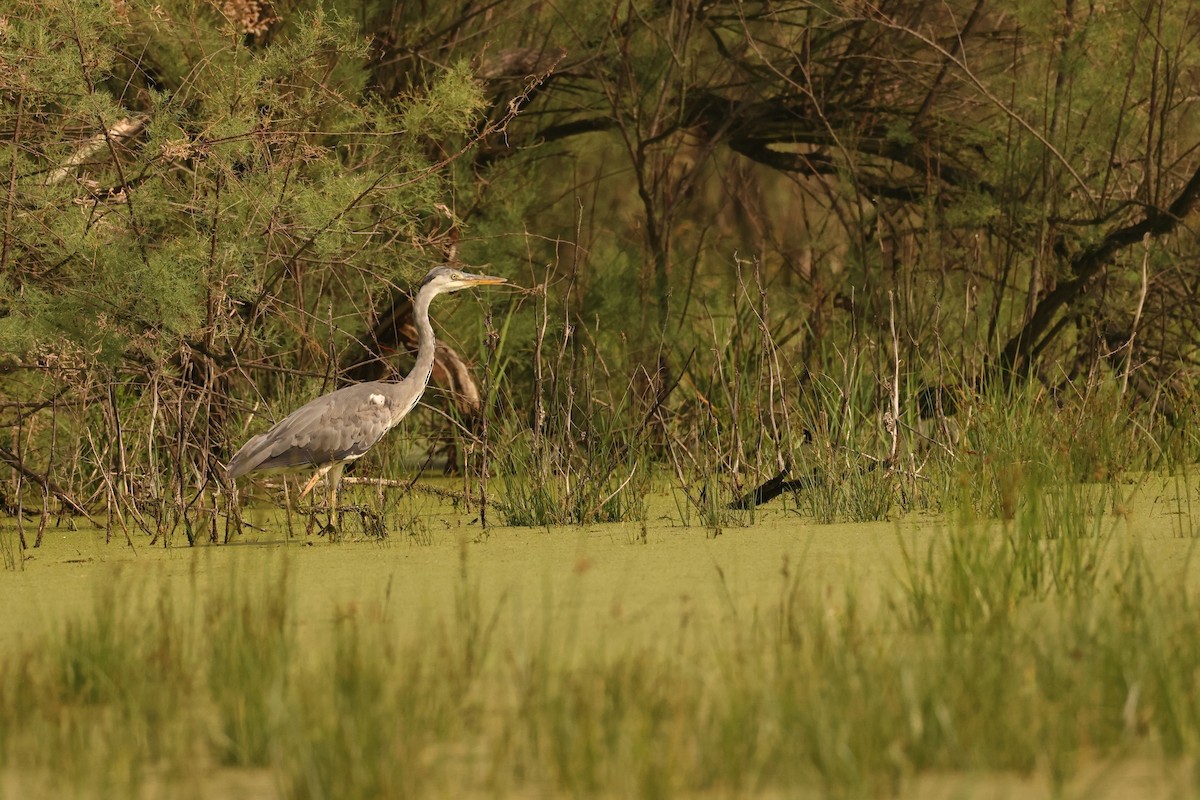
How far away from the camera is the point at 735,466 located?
20.4ft

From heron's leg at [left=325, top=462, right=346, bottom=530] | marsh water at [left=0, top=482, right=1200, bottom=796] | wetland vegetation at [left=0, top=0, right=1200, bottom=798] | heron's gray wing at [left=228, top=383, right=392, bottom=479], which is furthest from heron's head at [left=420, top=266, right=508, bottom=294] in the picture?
marsh water at [left=0, top=482, right=1200, bottom=796]

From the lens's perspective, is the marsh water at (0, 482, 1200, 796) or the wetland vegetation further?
the marsh water at (0, 482, 1200, 796)

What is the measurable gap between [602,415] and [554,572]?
2585mm

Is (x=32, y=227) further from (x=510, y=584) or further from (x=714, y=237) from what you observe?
(x=714, y=237)

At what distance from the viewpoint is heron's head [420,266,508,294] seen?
6.90m

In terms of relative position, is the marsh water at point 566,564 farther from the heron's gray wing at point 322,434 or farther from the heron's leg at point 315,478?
the heron's gray wing at point 322,434

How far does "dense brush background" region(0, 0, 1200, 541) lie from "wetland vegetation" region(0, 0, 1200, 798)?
35 millimetres

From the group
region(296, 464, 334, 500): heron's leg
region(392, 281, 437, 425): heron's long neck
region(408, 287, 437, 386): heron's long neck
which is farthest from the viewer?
region(408, 287, 437, 386): heron's long neck

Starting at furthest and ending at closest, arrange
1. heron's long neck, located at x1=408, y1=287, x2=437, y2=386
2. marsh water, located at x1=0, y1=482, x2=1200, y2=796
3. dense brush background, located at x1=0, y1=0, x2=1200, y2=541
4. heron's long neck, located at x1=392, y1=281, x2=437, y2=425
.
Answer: heron's long neck, located at x1=408, y1=287, x2=437, y2=386 → heron's long neck, located at x1=392, y1=281, x2=437, y2=425 → dense brush background, located at x1=0, y1=0, x2=1200, y2=541 → marsh water, located at x1=0, y1=482, x2=1200, y2=796

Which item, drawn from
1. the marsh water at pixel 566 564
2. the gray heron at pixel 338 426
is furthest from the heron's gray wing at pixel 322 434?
the marsh water at pixel 566 564

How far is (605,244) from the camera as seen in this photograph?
9.40 m

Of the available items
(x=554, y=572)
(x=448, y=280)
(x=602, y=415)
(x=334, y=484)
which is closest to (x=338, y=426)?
(x=334, y=484)

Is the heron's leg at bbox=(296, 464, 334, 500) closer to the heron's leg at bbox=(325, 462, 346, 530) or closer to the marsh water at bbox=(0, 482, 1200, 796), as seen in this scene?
the heron's leg at bbox=(325, 462, 346, 530)

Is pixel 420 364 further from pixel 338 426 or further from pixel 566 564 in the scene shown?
pixel 566 564
